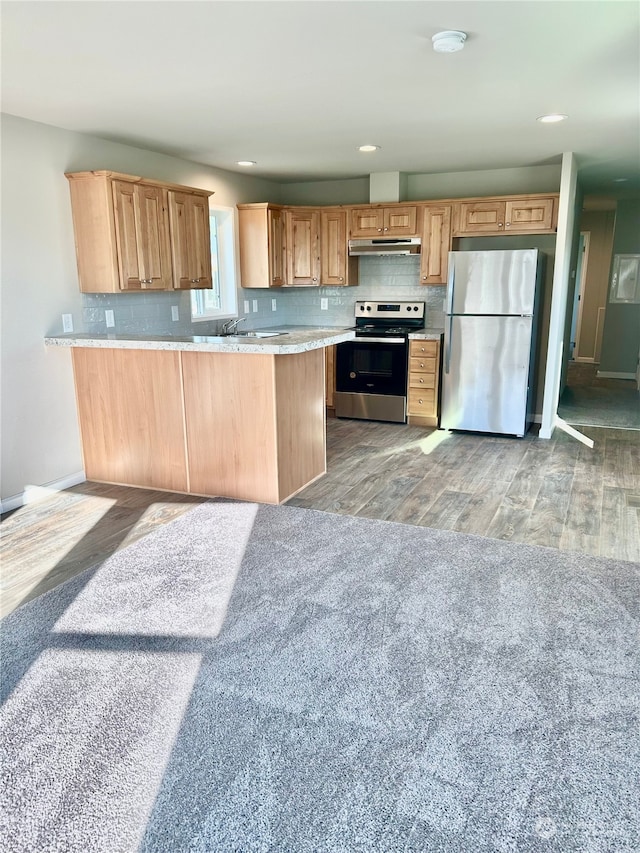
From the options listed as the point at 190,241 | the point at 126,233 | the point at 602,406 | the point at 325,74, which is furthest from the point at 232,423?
the point at 602,406

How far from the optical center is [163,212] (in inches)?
176

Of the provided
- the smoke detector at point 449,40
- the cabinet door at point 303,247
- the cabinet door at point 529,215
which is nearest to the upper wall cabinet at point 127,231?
the cabinet door at point 303,247

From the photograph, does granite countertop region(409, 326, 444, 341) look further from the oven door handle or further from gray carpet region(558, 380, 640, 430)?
gray carpet region(558, 380, 640, 430)

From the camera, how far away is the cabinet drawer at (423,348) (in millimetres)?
5883

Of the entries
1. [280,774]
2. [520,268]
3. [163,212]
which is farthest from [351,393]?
[280,774]

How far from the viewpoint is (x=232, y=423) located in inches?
154

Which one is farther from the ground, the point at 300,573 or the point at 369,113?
the point at 369,113

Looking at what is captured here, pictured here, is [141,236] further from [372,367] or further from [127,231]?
[372,367]

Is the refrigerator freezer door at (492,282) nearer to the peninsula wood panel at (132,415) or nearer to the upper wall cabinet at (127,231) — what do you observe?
the upper wall cabinet at (127,231)

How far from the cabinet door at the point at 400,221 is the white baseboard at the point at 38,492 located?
3.66m

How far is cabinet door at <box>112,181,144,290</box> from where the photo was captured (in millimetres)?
4074

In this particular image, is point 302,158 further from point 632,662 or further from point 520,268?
point 632,662

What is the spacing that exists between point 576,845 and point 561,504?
2.65m

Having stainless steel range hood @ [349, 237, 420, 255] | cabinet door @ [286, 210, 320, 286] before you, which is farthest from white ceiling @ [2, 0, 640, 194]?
cabinet door @ [286, 210, 320, 286]
